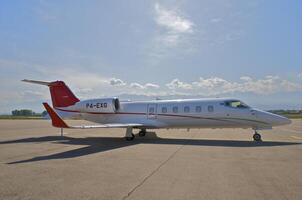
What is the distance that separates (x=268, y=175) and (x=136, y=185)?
3.65 m

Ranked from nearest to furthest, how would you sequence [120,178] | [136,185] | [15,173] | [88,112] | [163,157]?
1. [136,185]
2. [120,178]
3. [15,173]
4. [163,157]
5. [88,112]

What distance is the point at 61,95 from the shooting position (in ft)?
75.9

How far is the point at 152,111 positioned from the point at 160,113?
0.65m

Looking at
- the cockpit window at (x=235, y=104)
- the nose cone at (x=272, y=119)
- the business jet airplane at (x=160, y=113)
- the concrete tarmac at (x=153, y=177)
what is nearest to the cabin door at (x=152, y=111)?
the business jet airplane at (x=160, y=113)

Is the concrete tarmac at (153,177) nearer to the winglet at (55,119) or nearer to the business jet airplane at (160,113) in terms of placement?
the winglet at (55,119)

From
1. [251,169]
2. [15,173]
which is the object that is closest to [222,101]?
[251,169]

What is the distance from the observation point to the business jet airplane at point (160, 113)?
57.9ft

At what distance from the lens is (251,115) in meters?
17.7

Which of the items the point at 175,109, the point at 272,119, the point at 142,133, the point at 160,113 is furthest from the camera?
the point at 142,133

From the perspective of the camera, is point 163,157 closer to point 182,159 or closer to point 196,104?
point 182,159

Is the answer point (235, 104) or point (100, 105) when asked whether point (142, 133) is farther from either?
point (235, 104)

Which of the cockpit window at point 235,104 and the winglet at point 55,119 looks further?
the cockpit window at point 235,104

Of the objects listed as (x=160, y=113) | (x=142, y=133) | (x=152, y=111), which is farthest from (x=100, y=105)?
(x=160, y=113)

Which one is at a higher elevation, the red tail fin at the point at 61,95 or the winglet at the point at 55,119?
the red tail fin at the point at 61,95
